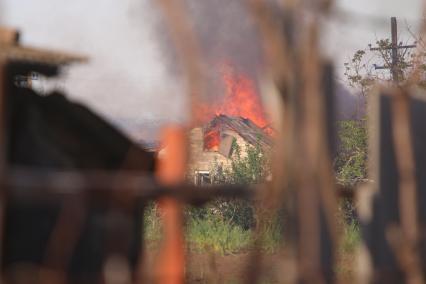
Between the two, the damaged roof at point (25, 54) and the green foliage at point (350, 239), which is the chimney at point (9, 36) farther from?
the green foliage at point (350, 239)

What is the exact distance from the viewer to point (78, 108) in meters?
7.04

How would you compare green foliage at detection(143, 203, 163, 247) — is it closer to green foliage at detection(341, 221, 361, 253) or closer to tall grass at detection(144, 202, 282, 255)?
tall grass at detection(144, 202, 282, 255)

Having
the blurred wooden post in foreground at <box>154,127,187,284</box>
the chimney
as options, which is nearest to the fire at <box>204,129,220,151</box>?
the chimney

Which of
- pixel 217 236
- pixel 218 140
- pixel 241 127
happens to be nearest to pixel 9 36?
pixel 217 236

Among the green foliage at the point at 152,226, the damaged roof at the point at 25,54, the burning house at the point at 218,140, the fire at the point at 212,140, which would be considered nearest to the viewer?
the damaged roof at the point at 25,54

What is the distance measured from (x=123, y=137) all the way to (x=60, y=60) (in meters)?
0.88

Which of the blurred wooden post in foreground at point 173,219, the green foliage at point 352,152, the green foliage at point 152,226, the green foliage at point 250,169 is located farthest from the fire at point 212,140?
the blurred wooden post in foreground at point 173,219

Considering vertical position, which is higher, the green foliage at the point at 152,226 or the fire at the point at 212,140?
the fire at the point at 212,140

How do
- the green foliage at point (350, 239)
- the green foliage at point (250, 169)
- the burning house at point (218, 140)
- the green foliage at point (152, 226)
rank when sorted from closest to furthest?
1. the green foliage at point (350, 239)
2. the green foliage at point (152, 226)
3. the green foliage at point (250, 169)
4. the burning house at point (218, 140)

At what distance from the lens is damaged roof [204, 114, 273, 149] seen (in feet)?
110

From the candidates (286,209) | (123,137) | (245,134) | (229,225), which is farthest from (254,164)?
(286,209)

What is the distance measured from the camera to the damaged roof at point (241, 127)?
33.6 m

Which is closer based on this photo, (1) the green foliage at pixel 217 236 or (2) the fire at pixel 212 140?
(1) the green foliage at pixel 217 236

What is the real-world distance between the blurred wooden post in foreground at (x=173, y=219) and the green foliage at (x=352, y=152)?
23.5 meters
